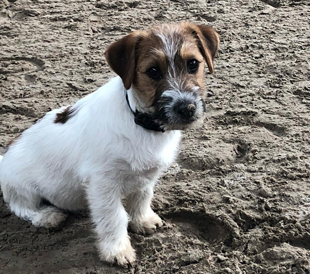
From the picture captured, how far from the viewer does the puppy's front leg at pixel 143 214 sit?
440 cm

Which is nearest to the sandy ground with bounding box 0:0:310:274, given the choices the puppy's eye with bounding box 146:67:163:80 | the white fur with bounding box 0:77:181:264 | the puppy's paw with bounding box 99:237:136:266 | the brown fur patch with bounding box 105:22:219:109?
the puppy's paw with bounding box 99:237:136:266

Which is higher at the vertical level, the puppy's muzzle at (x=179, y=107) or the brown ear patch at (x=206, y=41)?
the brown ear patch at (x=206, y=41)

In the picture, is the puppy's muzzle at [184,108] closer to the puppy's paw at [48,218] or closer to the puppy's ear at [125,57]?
the puppy's ear at [125,57]

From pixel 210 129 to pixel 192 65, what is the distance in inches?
81.3

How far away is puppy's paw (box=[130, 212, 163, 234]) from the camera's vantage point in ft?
14.4

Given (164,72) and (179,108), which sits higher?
(164,72)

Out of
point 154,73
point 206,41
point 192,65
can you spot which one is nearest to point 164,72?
point 154,73

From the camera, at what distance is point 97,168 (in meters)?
3.81

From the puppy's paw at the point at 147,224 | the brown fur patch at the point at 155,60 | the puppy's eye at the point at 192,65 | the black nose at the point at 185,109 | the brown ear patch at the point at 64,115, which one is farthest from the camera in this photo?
the puppy's paw at the point at 147,224

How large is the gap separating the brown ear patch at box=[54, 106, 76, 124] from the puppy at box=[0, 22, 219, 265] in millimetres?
14

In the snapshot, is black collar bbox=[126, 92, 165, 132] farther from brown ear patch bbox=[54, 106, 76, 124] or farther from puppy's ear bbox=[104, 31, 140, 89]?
brown ear patch bbox=[54, 106, 76, 124]

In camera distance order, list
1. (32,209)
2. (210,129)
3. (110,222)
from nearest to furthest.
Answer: (110,222)
(32,209)
(210,129)

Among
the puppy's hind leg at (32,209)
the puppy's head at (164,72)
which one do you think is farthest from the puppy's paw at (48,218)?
the puppy's head at (164,72)

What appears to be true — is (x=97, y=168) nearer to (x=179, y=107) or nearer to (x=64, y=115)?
(x=64, y=115)
